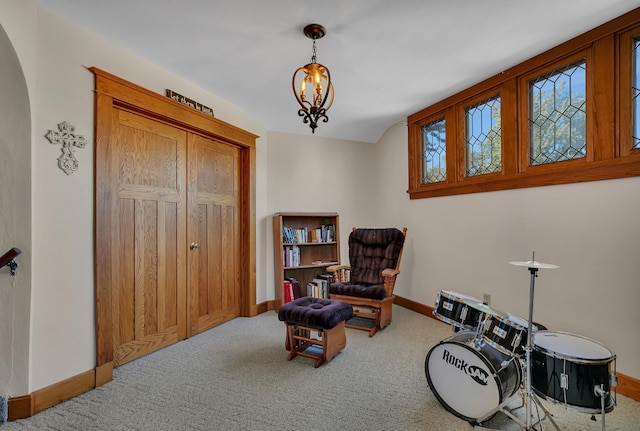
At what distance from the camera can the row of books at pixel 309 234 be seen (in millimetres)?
4191

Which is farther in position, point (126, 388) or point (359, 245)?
point (359, 245)

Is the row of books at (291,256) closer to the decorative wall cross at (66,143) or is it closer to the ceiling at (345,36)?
the ceiling at (345,36)

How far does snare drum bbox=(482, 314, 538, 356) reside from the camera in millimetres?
1710

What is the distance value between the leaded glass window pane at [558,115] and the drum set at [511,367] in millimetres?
1464

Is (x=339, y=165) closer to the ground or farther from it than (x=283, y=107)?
closer to the ground

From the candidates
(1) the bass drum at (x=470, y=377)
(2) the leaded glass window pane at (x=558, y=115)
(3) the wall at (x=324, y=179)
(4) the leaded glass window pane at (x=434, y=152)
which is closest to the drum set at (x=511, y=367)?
(1) the bass drum at (x=470, y=377)

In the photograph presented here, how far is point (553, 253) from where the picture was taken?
2.62m

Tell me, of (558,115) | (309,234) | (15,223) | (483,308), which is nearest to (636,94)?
(558,115)

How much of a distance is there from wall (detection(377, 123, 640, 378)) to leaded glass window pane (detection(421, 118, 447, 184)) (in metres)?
0.32

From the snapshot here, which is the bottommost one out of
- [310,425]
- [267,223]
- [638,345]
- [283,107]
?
[310,425]

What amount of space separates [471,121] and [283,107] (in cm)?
212

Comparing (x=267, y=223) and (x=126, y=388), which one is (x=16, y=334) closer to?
(x=126, y=388)

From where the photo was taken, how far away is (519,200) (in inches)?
114

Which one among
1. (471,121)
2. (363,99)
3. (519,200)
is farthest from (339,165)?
(519,200)
